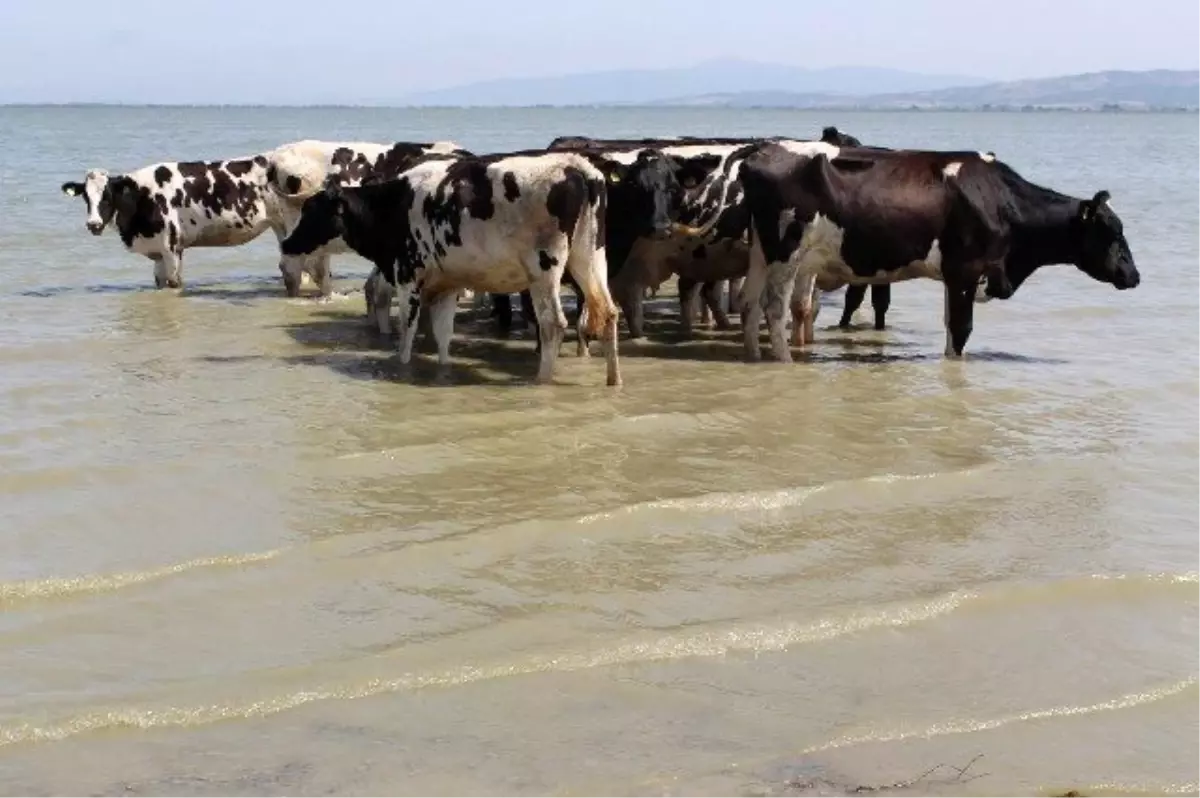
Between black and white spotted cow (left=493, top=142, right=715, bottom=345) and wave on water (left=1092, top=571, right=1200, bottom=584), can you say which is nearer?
wave on water (left=1092, top=571, right=1200, bottom=584)

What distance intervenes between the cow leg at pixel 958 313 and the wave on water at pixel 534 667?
704cm

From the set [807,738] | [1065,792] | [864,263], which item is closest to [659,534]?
[807,738]

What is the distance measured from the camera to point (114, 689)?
227 inches

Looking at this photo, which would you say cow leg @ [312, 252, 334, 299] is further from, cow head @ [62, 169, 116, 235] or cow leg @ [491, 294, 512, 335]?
cow leg @ [491, 294, 512, 335]

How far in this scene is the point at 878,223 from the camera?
1334 centimetres

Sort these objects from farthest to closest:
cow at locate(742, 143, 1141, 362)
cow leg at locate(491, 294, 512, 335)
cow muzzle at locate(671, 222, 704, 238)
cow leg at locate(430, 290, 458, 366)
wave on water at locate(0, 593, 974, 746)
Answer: cow leg at locate(491, 294, 512, 335) < cow muzzle at locate(671, 222, 704, 238) < cow at locate(742, 143, 1141, 362) < cow leg at locate(430, 290, 458, 366) < wave on water at locate(0, 593, 974, 746)

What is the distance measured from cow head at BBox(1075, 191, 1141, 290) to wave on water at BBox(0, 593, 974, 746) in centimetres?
822

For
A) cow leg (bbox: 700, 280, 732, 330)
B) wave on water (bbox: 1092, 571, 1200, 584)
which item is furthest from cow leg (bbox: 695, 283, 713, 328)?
wave on water (bbox: 1092, 571, 1200, 584)

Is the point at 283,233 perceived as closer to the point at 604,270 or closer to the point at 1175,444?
the point at 604,270

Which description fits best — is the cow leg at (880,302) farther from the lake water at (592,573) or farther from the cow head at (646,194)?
the cow head at (646,194)

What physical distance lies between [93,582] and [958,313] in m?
8.75

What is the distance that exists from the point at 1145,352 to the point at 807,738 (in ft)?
33.6

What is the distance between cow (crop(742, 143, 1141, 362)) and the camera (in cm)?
1332

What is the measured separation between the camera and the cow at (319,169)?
1761cm
